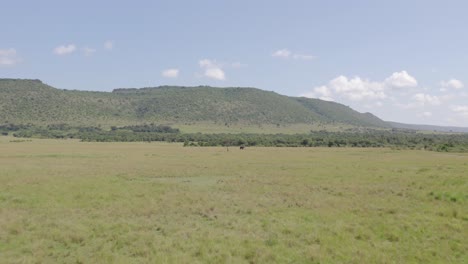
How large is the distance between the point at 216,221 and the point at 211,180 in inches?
622

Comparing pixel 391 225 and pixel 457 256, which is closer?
pixel 457 256

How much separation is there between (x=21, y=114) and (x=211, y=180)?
16366cm

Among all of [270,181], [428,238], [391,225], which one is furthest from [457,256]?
[270,181]

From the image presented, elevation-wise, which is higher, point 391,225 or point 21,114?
point 21,114

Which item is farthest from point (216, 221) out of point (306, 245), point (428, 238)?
point (428, 238)

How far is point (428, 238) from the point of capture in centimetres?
1466

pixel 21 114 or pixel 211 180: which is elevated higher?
pixel 21 114

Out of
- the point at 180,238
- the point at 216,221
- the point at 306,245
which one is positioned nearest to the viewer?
the point at 306,245

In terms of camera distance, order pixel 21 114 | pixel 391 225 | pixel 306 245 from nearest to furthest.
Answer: pixel 306 245 < pixel 391 225 < pixel 21 114

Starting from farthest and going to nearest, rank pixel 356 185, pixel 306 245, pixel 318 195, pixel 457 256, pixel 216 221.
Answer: pixel 356 185, pixel 318 195, pixel 216 221, pixel 306 245, pixel 457 256

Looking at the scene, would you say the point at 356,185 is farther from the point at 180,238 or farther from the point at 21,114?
the point at 21,114

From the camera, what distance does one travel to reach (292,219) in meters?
18.1

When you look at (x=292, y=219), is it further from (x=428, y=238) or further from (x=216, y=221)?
(x=428, y=238)

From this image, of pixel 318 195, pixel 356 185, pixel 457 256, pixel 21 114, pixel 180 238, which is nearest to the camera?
pixel 457 256
